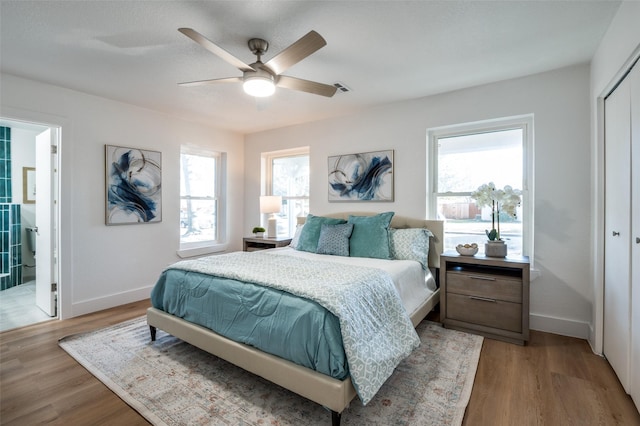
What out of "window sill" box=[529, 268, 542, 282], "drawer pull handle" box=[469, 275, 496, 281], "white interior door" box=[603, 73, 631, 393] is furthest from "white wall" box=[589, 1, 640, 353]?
"drawer pull handle" box=[469, 275, 496, 281]

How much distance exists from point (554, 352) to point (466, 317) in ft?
2.16

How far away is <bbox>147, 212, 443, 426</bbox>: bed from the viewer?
151cm

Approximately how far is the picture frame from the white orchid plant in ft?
20.3

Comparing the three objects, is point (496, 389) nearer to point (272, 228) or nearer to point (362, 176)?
point (362, 176)

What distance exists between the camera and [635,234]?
68.6 inches

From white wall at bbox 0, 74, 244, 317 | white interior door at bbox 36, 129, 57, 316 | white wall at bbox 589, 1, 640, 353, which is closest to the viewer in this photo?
white wall at bbox 589, 1, 640, 353

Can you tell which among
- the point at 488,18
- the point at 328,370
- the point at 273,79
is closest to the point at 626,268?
the point at 488,18

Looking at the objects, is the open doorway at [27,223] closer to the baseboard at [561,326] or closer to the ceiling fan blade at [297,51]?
the ceiling fan blade at [297,51]

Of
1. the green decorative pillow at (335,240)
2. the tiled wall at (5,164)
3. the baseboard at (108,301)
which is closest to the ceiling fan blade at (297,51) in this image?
the green decorative pillow at (335,240)

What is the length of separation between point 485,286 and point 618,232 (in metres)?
0.99

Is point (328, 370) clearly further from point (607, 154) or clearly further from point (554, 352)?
point (607, 154)

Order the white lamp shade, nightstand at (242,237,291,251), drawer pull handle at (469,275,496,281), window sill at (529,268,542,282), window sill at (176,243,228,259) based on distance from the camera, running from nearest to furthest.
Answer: drawer pull handle at (469,275,496,281)
window sill at (529,268,542,282)
nightstand at (242,237,291,251)
window sill at (176,243,228,259)
the white lamp shade

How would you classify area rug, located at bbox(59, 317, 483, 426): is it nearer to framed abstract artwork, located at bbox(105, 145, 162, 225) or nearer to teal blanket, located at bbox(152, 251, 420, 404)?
teal blanket, located at bbox(152, 251, 420, 404)

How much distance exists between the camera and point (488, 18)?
193 centimetres
